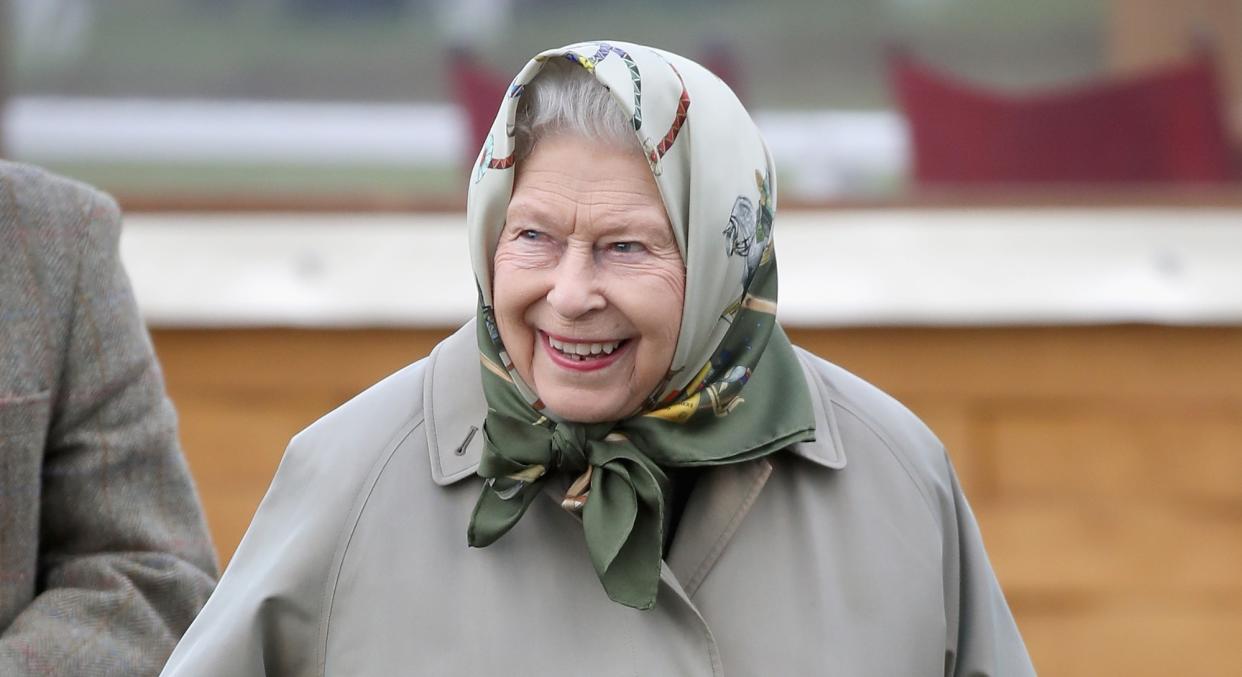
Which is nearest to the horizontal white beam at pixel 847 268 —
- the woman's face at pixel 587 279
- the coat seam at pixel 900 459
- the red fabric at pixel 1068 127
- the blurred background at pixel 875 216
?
the blurred background at pixel 875 216

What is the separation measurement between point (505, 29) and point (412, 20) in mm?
237

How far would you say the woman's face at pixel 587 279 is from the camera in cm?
189

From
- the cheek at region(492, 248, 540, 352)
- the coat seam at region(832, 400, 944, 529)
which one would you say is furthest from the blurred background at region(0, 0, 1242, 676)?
the cheek at region(492, 248, 540, 352)

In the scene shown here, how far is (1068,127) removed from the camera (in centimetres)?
406

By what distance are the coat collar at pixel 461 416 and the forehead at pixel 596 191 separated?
0.89ft

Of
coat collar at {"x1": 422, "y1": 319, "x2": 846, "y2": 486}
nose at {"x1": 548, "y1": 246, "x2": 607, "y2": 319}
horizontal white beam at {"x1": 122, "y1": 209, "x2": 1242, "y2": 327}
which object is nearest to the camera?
nose at {"x1": 548, "y1": 246, "x2": 607, "y2": 319}

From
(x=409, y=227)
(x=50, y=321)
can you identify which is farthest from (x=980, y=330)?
A: (x=50, y=321)

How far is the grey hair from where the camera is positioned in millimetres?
1893

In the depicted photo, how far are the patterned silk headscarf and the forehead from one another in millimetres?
29

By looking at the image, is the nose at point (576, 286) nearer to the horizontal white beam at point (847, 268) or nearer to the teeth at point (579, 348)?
the teeth at point (579, 348)

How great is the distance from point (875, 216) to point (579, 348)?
210cm

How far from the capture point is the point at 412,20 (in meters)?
4.09

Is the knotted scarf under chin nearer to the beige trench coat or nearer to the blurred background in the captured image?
the beige trench coat

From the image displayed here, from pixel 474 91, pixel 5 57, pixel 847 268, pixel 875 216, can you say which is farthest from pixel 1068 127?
pixel 5 57
